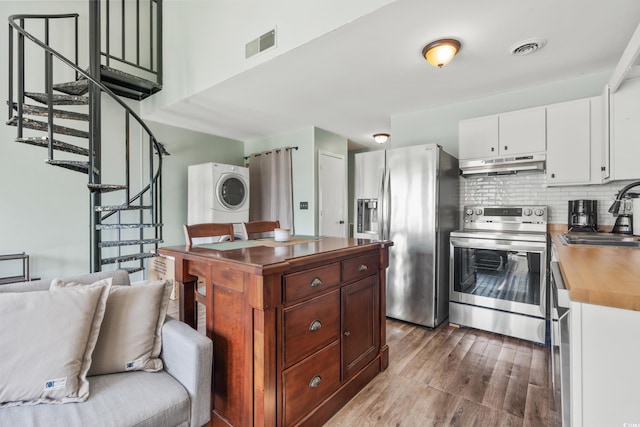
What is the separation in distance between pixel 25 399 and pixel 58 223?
3084 millimetres

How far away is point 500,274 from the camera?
270cm

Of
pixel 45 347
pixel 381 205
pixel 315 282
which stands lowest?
pixel 45 347

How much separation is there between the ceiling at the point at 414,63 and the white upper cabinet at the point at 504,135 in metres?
0.37

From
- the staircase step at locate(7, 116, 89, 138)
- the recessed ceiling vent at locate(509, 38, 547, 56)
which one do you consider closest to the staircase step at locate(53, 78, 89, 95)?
the staircase step at locate(7, 116, 89, 138)

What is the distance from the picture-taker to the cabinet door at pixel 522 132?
2695 millimetres

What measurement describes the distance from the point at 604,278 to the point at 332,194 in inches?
168

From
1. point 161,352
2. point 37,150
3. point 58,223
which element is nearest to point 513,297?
point 161,352

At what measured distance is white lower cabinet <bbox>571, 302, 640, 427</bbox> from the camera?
0.76 m

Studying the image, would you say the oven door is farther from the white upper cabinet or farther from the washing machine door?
the washing machine door

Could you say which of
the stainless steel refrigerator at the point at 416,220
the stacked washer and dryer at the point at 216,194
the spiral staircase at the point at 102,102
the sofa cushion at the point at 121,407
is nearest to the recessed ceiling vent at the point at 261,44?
the spiral staircase at the point at 102,102

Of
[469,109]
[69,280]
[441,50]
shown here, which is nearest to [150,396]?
[69,280]

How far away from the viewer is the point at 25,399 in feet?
3.39

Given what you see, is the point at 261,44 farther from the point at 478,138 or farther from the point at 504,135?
the point at 504,135

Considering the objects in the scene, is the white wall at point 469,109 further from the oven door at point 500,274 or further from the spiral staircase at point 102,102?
the spiral staircase at point 102,102
